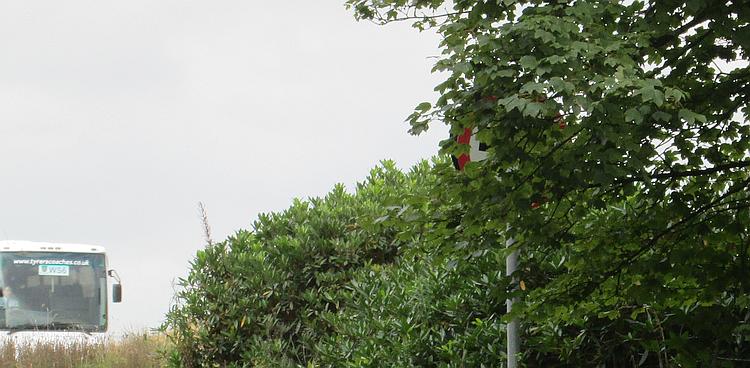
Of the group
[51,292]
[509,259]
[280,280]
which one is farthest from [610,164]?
[51,292]

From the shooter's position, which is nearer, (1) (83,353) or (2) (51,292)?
(1) (83,353)

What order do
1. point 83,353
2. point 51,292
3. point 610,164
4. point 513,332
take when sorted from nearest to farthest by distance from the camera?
point 610,164
point 513,332
point 83,353
point 51,292

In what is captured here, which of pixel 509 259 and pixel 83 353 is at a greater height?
pixel 83 353

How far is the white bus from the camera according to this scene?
2653cm

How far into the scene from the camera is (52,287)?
2686 cm

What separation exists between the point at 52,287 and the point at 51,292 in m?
0.13

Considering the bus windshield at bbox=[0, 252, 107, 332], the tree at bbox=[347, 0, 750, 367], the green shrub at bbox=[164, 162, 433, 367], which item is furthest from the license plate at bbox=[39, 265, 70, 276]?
the tree at bbox=[347, 0, 750, 367]

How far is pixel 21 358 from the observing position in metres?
19.1

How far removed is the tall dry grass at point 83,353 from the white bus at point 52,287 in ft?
21.6

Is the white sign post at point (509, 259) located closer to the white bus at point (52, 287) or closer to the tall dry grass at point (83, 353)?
the tall dry grass at point (83, 353)

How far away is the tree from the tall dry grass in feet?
34.3

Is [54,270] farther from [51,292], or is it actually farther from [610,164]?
[610,164]

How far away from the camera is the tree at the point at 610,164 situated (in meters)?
6.32

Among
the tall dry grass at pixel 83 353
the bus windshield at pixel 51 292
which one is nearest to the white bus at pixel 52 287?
the bus windshield at pixel 51 292
